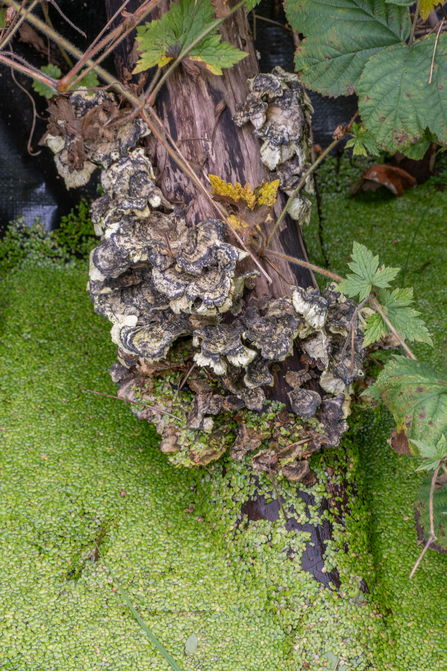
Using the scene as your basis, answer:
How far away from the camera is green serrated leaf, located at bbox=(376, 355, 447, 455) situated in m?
0.92

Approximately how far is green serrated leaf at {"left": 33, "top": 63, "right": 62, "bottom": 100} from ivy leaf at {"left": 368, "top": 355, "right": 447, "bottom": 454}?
1.45 metres

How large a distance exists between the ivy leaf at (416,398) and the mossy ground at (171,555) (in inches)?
13.5

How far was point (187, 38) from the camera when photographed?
1074mm

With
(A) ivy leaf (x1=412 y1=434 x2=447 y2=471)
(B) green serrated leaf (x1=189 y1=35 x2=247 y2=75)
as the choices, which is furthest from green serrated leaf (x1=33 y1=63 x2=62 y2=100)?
(A) ivy leaf (x1=412 y1=434 x2=447 y2=471)

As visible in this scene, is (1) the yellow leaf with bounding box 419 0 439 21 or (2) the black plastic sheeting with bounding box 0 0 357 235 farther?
(2) the black plastic sheeting with bounding box 0 0 357 235

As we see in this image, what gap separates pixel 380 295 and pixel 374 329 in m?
0.09

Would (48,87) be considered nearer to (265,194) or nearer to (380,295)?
(265,194)

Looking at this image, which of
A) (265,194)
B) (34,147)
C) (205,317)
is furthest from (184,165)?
(34,147)

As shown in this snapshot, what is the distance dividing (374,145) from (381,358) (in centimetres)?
70

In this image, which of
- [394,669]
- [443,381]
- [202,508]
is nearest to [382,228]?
[443,381]

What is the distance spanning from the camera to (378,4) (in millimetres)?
1076

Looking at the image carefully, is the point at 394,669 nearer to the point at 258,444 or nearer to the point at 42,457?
the point at 258,444

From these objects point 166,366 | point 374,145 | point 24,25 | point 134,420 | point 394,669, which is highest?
point 24,25

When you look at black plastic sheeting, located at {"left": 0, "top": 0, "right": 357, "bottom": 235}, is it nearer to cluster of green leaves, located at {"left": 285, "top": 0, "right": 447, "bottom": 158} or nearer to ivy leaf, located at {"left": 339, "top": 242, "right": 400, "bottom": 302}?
cluster of green leaves, located at {"left": 285, "top": 0, "right": 447, "bottom": 158}
